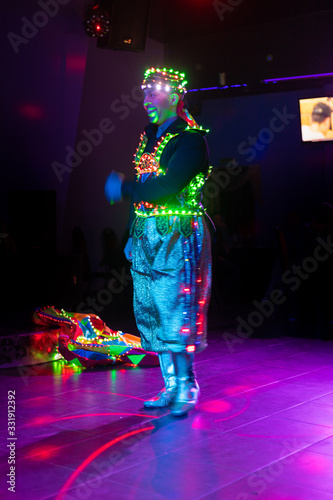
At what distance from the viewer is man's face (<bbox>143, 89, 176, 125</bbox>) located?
9.28 feet

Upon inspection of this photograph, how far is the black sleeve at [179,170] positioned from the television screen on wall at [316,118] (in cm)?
632

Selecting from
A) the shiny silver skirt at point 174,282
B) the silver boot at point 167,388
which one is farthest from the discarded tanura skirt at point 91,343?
the shiny silver skirt at point 174,282

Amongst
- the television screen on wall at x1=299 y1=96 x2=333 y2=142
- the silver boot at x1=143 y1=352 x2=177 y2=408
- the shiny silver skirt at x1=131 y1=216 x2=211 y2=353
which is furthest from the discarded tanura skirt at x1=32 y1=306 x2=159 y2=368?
the television screen on wall at x1=299 y1=96 x2=333 y2=142

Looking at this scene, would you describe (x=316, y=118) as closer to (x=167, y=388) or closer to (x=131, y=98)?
(x=131, y=98)

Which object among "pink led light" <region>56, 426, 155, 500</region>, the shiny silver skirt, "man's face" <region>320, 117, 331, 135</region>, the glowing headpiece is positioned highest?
"man's face" <region>320, 117, 331, 135</region>

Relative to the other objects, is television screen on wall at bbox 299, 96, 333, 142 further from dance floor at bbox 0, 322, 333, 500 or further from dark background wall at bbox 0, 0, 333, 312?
dance floor at bbox 0, 322, 333, 500

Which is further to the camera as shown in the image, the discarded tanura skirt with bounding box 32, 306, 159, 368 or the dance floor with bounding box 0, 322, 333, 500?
the discarded tanura skirt with bounding box 32, 306, 159, 368

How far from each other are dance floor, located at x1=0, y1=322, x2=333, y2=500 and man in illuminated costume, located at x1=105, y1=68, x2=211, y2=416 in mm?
270

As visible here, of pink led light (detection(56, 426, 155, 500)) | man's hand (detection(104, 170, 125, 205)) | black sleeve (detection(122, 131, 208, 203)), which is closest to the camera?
pink led light (detection(56, 426, 155, 500))

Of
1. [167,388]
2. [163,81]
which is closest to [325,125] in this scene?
[163,81]

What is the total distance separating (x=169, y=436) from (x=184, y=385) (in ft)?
1.27

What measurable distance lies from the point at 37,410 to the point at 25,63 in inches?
197

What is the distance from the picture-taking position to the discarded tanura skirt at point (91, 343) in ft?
13.0

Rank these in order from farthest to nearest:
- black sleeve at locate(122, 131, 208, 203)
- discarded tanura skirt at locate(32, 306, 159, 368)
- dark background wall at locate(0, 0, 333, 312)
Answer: dark background wall at locate(0, 0, 333, 312) < discarded tanura skirt at locate(32, 306, 159, 368) < black sleeve at locate(122, 131, 208, 203)
